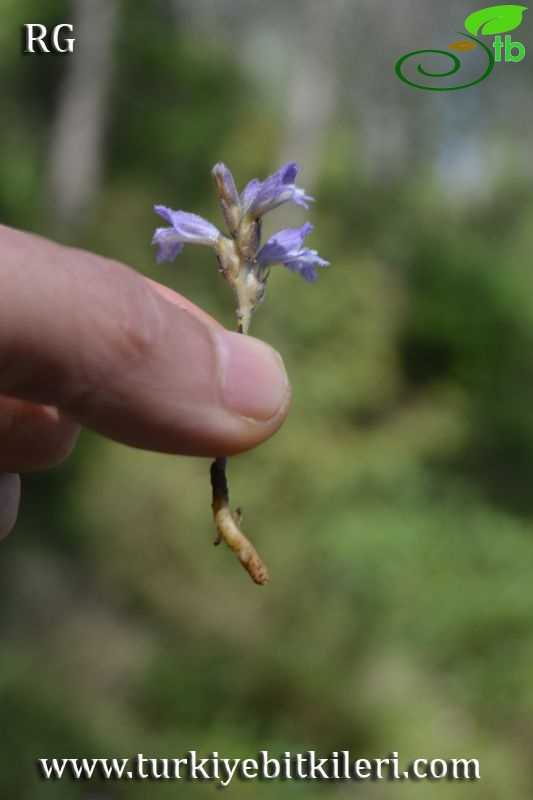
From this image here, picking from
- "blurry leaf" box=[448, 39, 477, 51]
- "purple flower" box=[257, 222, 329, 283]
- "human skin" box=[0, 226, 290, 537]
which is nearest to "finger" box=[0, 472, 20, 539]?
"human skin" box=[0, 226, 290, 537]

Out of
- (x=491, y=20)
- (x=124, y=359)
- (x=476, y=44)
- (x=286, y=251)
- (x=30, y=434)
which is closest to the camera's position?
(x=124, y=359)

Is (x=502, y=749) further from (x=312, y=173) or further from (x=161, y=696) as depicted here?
(x=312, y=173)

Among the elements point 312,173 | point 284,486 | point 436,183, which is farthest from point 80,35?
point 436,183

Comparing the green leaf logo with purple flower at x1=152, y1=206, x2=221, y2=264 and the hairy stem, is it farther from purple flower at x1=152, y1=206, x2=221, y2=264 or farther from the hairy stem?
the hairy stem

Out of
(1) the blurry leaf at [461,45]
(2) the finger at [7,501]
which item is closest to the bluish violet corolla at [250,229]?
(2) the finger at [7,501]

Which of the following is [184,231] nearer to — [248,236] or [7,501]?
[248,236]

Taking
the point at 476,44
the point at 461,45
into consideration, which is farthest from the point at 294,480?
the point at 461,45
